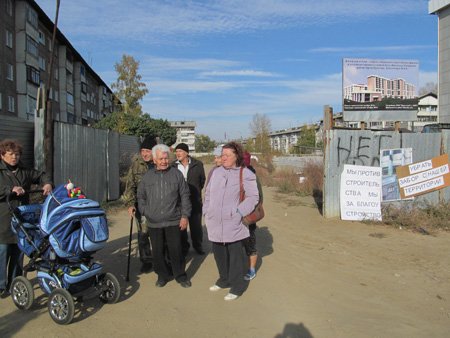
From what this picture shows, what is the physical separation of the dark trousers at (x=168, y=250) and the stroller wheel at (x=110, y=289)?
0.73 metres

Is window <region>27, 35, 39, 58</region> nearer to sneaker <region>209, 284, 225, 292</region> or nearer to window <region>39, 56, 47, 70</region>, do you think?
window <region>39, 56, 47, 70</region>

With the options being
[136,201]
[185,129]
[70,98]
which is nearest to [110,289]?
[136,201]

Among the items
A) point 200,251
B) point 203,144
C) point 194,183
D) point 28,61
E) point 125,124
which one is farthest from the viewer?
point 203,144

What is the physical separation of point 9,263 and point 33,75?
118 feet

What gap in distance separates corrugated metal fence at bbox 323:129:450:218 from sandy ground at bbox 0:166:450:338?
2034 mm

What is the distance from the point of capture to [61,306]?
13.2 ft

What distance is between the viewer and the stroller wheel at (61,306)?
3.93 metres

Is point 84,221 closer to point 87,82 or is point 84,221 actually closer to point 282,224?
point 282,224

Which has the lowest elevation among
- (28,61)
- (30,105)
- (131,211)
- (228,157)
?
(131,211)

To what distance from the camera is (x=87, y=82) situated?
6231 cm

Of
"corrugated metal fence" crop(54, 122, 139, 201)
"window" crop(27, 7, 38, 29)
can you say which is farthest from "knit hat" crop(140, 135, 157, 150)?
"window" crop(27, 7, 38, 29)

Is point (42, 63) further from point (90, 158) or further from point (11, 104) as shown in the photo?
point (90, 158)

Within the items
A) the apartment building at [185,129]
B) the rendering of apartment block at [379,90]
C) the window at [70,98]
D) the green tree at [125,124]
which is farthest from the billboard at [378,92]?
the apartment building at [185,129]

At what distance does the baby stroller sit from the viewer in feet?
13.3
